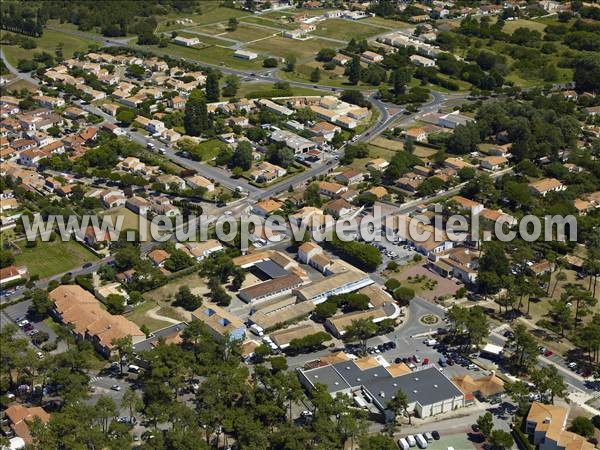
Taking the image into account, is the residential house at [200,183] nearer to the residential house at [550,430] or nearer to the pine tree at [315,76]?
the pine tree at [315,76]

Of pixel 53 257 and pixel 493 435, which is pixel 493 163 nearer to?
pixel 493 435

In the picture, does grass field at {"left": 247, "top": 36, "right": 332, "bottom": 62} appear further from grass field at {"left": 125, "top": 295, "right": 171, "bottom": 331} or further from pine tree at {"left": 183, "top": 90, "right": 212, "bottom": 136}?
grass field at {"left": 125, "top": 295, "right": 171, "bottom": 331}

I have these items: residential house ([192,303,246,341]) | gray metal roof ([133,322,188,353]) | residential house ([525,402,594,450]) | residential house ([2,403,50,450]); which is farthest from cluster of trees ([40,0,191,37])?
residential house ([525,402,594,450])

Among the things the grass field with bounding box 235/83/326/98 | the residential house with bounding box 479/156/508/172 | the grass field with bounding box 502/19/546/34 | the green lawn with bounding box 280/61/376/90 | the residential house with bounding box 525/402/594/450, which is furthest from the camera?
the grass field with bounding box 502/19/546/34

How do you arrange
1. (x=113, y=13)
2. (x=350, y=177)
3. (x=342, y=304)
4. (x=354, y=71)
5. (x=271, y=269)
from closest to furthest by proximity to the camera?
(x=342, y=304)
(x=271, y=269)
(x=350, y=177)
(x=354, y=71)
(x=113, y=13)

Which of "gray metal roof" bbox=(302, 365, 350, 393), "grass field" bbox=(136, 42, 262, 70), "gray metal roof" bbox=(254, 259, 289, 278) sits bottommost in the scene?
"gray metal roof" bbox=(254, 259, 289, 278)

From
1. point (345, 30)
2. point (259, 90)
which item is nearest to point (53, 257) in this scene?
point (259, 90)

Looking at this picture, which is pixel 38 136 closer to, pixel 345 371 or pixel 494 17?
pixel 345 371
